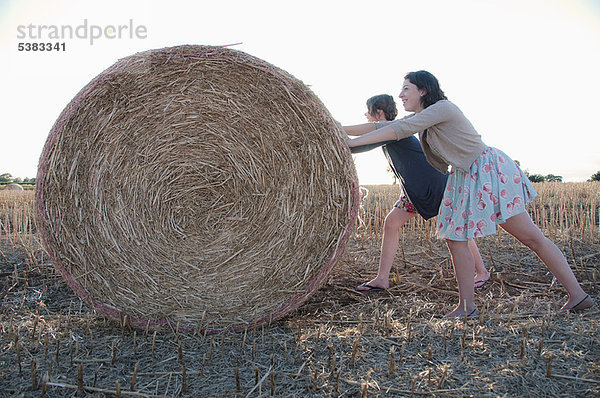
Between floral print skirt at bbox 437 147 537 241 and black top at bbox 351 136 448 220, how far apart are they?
399mm

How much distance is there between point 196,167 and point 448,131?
1.71 meters

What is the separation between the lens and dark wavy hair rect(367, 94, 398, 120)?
3.62 metres

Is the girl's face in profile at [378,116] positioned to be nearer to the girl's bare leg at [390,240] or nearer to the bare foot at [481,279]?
the girl's bare leg at [390,240]

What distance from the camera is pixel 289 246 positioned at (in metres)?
2.77

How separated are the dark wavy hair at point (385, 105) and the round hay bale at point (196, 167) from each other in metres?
1.13

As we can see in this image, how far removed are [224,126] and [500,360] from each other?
6.79ft

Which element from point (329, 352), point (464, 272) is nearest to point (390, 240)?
point (464, 272)

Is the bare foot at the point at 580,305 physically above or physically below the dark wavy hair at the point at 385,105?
below

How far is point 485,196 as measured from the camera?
9.06 feet

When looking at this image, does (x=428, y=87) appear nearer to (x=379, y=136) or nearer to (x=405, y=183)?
(x=379, y=136)

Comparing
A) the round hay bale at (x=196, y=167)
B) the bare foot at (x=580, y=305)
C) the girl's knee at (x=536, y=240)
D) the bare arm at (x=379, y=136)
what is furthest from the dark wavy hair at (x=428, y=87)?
the bare foot at (x=580, y=305)

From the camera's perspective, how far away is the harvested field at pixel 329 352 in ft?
6.26

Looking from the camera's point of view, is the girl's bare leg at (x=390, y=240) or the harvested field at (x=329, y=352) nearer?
the harvested field at (x=329, y=352)

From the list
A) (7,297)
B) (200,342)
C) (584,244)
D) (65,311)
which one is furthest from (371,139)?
(584,244)
